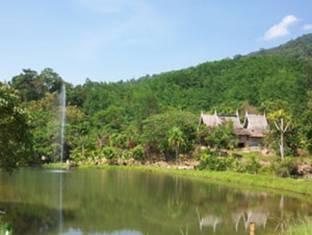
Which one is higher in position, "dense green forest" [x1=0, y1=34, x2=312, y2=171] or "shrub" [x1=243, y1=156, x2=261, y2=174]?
"dense green forest" [x1=0, y1=34, x2=312, y2=171]

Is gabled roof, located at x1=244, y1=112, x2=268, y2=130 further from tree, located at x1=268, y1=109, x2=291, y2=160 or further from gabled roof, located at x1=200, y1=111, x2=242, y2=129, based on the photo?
tree, located at x1=268, y1=109, x2=291, y2=160

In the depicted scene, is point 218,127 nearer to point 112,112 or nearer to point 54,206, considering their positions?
point 112,112

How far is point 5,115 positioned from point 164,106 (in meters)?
52.1

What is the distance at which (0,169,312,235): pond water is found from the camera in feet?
67.6

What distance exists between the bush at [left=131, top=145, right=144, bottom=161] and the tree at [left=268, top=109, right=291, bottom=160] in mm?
15082

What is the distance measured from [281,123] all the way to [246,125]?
13521 millimetres

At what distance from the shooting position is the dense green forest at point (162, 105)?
53906 mm

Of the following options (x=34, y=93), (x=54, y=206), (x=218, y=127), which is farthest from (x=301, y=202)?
(x=34, y=93)

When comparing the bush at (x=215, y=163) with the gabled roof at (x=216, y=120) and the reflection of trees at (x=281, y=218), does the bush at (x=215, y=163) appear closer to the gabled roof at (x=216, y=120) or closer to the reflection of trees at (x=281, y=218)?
the gabled roof at (x=216, y=120)

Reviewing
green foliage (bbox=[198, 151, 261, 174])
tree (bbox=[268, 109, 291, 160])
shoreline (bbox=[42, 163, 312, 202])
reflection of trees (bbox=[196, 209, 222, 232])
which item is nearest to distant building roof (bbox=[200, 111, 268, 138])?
green foliage (bbox=[198, 151, 261, 174])

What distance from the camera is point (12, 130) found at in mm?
21266

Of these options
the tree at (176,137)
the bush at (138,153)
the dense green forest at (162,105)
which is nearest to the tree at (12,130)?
the dense green forest at (162,105)

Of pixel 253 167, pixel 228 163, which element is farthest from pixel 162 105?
pixel 253 167

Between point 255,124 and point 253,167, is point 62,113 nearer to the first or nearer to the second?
point 255,124
